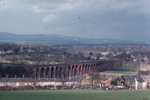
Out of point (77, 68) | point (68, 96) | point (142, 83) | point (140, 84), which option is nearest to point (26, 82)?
point (140, 84)

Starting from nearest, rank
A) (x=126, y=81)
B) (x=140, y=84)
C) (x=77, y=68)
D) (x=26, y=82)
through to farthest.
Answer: (x=140, y=84), (x=26, y=82), (x=126, y=81), (x=77, y=68)

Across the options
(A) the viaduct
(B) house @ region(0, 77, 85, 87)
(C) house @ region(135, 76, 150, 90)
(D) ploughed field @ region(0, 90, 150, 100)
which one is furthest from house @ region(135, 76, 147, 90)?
(A) the viaduct

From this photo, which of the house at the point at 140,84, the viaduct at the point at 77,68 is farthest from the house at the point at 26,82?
the viaduct at the point at 77,68

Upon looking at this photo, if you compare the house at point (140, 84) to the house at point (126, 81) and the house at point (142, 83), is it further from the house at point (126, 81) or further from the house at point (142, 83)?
the house at point (126, 81)

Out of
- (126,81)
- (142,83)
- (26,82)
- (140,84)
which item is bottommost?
(126,81)

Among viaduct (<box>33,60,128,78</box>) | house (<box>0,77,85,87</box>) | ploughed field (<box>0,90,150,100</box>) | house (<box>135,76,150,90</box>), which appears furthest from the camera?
viaduct (<box>33,60,128,78</box>)

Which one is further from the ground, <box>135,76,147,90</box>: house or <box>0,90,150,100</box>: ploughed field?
<box>0,90,150,100</box>: ploughed field

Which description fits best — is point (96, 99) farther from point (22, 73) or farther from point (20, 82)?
point (22, 73)

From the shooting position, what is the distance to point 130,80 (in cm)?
4238

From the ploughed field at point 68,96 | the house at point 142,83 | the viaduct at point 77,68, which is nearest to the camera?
the ploughed field at point 68,96

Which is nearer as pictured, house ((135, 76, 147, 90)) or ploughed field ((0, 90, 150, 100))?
ploughed field ((0, 90, 150, 100))

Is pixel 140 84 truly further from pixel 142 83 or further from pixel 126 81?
pixel 126 81

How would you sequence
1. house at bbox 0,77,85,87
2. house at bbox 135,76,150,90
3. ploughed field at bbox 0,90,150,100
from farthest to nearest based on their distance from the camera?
house at bbox 0,77,85,87 → house at bbox 135,76,150,90 → ploughed field at bbox 0,90,150,100

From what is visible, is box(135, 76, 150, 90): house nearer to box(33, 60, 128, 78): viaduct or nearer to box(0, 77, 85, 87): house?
box(0, 77, 85, 87): house
